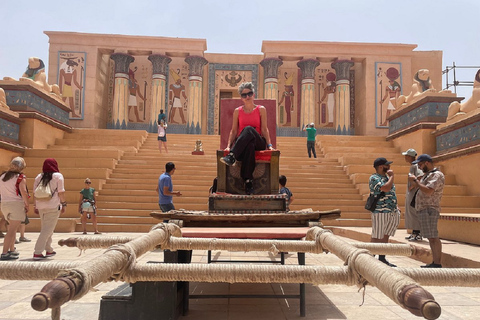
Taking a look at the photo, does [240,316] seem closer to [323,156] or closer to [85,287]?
[85,287]

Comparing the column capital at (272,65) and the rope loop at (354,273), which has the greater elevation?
the column capital at (272,65)

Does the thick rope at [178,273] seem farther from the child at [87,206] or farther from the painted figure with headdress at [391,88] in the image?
the painted figure with headdress at [391,88]

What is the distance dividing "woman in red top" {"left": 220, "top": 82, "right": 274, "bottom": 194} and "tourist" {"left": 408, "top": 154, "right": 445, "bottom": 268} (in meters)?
1.90

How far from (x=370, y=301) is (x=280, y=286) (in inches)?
34.3

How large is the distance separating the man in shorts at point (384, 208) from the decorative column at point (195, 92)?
1567 centimetres

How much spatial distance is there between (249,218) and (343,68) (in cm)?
1843

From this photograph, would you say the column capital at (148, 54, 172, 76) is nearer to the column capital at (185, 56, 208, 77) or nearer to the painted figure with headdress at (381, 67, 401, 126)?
the column capital at (185, 56, 208, 77)

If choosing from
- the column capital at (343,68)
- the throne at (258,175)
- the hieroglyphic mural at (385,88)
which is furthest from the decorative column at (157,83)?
the throne at (258,175)

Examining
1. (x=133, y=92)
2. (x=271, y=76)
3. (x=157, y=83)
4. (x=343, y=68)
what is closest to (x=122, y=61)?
(x=133, y=92)

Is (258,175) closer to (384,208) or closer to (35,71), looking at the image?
(384,208)

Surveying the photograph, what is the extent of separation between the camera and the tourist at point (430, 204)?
439cm

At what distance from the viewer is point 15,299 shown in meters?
3.10

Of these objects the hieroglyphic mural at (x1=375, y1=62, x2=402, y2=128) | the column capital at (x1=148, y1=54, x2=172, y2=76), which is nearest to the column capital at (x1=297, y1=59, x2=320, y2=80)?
the hieroglyphic mural at (x1=375, y1=62, x2=402, y2=128)

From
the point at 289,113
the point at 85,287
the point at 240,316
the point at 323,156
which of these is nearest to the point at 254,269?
the point at 85,287
